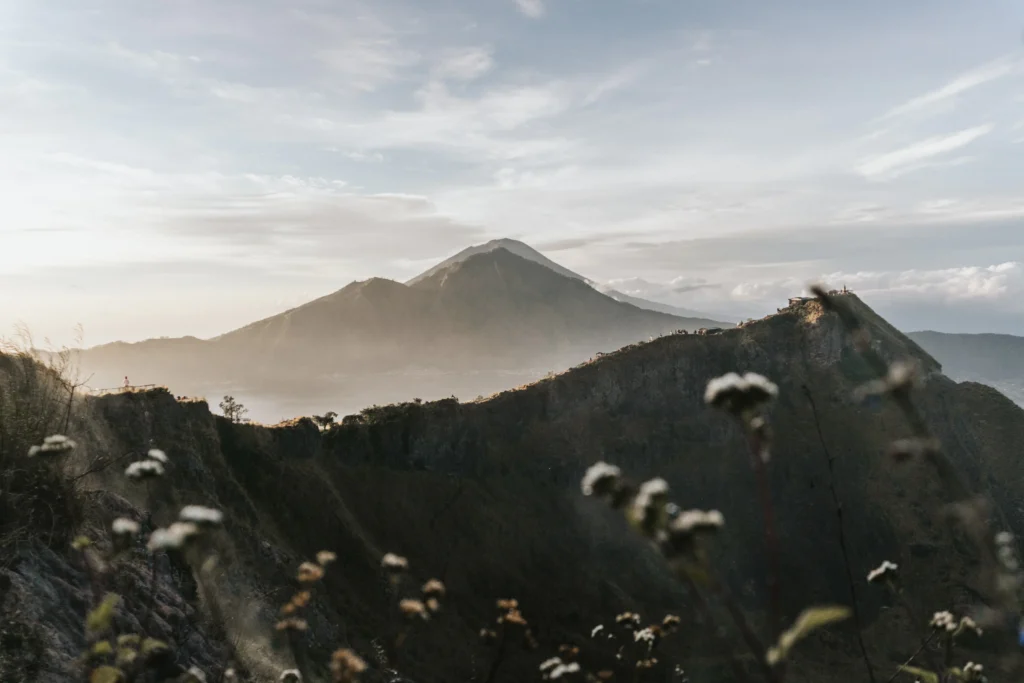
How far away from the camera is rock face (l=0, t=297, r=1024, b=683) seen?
4131cm

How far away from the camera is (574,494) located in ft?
228

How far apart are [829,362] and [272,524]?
2699 inches

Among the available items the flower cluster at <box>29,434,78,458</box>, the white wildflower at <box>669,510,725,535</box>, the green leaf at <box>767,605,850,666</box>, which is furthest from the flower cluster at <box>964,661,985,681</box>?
the flower cluster at <box>29,434,78,458</box>

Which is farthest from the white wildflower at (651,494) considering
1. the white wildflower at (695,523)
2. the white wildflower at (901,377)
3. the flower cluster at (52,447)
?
the flower cluster at (52,447)

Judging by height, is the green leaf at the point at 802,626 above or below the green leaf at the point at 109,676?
above

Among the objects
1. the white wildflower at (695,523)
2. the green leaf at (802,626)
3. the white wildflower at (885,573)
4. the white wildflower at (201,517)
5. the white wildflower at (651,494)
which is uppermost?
the white wildflower at (651,494)

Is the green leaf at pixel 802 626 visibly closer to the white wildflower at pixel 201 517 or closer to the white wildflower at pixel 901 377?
the white wildflower at pixel 901 377

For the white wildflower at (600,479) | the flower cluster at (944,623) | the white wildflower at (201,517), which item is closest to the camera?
the white wildflower at (600,479)

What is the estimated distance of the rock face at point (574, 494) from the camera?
41312mm

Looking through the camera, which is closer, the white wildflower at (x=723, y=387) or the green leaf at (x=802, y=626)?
the green leaf at (x=802, y=626)

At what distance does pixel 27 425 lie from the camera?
1448 centimetres

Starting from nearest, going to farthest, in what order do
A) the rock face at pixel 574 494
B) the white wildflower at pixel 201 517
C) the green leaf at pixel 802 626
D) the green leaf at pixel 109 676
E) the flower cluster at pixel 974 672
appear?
the green leaf at pixel 802 626 < the white wildflower at pixel 201 517 < the green leaf at pixel 109 676 < the flower cluster at pixel 974 672 < the rock face at pixel 574 494

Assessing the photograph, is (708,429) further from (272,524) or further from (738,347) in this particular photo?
(272,524)

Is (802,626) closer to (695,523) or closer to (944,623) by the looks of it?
(695,523)
